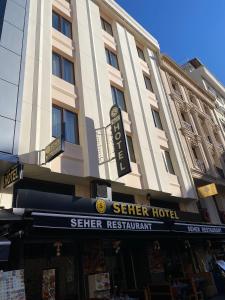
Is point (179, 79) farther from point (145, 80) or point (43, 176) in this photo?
point (43, 176)

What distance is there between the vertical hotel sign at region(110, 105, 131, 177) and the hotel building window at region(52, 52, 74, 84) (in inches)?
118

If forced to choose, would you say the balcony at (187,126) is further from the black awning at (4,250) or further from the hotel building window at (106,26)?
the black awning at (4,250)

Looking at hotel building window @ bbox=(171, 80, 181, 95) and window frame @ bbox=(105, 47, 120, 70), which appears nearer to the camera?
window frame @ bbox=(105, 47, 120, 70)

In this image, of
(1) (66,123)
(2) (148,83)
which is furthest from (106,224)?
(2) (148,83)

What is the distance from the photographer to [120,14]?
60.5ft

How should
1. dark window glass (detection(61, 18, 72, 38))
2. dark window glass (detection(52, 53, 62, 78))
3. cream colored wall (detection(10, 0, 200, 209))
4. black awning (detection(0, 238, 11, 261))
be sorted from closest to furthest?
black awning (detection(0, 238, 11, 261))
cream colored wall (detection(10, 0, 200, 209))
dark window glass (detection(52, 53, 62, 78))
dark window glass (detection(61, 18, 72, 38))

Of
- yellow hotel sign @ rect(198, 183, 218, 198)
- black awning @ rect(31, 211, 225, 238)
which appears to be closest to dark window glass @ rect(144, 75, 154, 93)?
yellow hotel sign @ rect(198, 183, 218, 198)

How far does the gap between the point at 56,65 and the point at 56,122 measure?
10.4 ft

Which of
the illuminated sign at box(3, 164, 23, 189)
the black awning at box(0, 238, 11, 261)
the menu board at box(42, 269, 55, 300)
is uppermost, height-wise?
the illuminated sign at box(3, 164, 23, 189)

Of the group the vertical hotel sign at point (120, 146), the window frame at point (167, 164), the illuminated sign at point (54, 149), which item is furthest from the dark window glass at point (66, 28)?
the window frame at point (167, 164)

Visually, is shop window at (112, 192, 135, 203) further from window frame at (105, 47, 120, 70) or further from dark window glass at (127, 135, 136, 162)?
window frame at (105, 47, 120, 70)

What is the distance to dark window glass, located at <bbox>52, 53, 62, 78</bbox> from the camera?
11.9 meters

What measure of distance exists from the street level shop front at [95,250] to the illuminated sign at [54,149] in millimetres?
1172

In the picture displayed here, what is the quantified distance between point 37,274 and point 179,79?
807 inches
